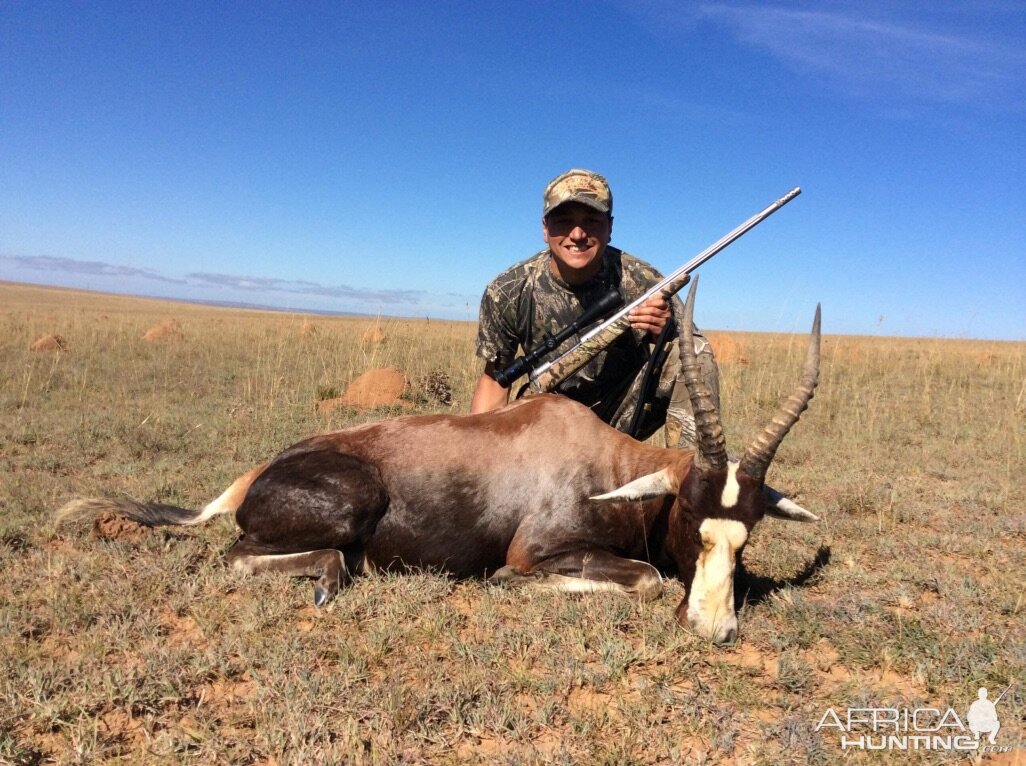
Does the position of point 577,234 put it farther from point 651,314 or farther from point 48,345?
point 48,345

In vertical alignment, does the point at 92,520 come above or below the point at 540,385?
below

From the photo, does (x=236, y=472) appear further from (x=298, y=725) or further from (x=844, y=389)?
(x=844, y=389)

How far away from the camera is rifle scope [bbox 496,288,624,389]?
555 cm

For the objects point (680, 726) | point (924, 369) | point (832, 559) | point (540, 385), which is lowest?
point (680, 726)

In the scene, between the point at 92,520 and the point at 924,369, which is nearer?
the point at 92,520

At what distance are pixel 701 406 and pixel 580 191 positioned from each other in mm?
2489

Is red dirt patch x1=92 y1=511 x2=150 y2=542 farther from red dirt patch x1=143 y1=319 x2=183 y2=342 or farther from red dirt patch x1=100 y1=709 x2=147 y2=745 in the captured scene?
red dirt patch x1=143 y1=319 x2=183 y2=342

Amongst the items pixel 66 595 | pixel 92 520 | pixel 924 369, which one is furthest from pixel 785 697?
pixel 924 369

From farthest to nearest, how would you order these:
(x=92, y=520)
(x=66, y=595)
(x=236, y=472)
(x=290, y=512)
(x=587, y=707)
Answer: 1. (x=236, y=472)
2. (x=92, y=520)
3. (x=290, y=512)
4. (x=66, y=595)
5. (x=587, y=707)

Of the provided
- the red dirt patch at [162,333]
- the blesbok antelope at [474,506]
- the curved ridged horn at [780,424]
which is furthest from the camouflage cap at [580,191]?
the red dirt patch at [162,333]

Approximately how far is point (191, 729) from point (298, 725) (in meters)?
0.42

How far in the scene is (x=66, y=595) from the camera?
12.1 ft

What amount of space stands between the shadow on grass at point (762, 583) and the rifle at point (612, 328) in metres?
1.90

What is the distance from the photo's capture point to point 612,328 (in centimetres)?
526
